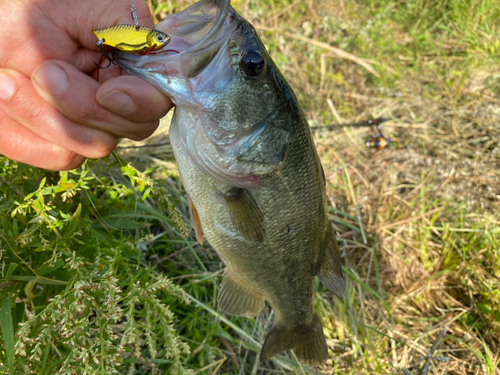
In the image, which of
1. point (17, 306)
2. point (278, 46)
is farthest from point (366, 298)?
point (278, 46)

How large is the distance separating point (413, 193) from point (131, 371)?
3.33 meters

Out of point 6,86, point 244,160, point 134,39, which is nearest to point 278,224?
point 244,160

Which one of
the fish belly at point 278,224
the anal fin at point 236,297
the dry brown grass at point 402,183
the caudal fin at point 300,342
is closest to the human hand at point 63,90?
the fish belly at point 278,224

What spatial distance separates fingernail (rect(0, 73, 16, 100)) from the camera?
1255 mm

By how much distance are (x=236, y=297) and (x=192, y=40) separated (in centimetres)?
150

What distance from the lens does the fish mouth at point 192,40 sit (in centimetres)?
120

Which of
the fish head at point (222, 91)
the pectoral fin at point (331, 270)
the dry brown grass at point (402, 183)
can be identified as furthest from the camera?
the dry brown grass at point (402, 183)

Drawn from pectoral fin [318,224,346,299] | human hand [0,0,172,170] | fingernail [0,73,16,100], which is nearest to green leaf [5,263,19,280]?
human hand [0,0,172,170]

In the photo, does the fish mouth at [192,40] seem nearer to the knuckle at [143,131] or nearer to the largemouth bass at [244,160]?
the largemouth bass at [244,160]

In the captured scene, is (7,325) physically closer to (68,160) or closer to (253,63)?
(68,160)

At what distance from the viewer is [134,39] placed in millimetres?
1145

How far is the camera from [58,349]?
5.41 feet

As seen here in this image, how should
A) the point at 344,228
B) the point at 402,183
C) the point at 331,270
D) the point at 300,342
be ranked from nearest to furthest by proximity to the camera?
the point at 331,270
the point at 300,342
the point at 344,228
the point at 402,183

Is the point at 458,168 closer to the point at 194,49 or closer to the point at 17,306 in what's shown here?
the point at 194,49
